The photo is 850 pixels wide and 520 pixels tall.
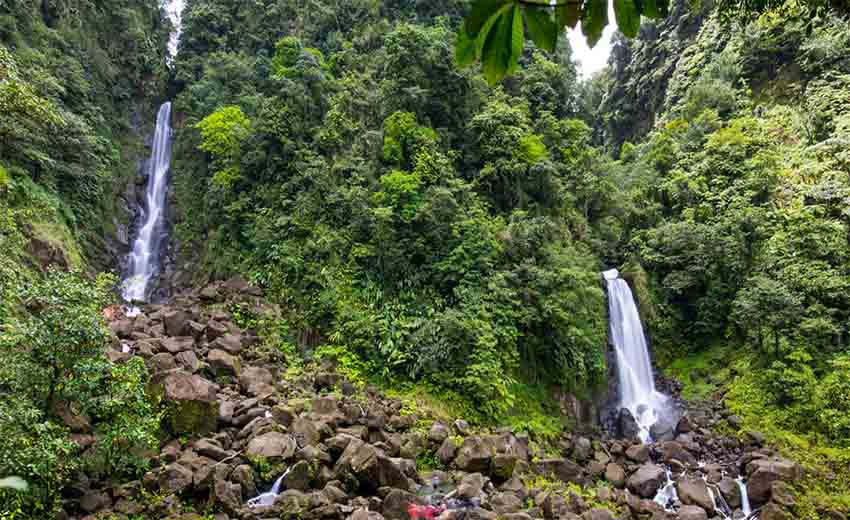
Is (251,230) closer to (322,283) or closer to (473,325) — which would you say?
(322,283)

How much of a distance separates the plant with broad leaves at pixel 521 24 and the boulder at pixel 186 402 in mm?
7381

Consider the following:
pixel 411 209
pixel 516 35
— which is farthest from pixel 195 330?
pixel 516 35

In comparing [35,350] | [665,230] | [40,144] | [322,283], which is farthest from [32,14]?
[665,230]

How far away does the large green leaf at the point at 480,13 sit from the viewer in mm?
1058

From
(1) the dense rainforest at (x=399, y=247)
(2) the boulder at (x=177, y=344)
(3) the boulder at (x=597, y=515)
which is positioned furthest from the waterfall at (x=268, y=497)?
(3) the boulder at (x=597, y=515)

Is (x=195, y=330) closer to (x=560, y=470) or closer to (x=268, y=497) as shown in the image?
(x=268, y=497)

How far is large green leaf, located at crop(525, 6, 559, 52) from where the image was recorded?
3.73ft

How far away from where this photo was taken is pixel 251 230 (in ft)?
43.5

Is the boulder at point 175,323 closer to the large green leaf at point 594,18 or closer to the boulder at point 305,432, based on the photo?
the boulder at point 305,432

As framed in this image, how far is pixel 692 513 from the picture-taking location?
8.48 meters

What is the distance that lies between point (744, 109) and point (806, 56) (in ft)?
8.97

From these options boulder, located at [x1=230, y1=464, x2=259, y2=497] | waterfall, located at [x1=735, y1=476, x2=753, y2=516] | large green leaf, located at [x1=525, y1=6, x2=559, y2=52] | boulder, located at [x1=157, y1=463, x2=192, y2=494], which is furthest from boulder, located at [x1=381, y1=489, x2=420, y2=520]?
waterfall, located at [x1=735, y1=476, x2=753, y2=516]

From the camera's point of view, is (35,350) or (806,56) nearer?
(35,350)

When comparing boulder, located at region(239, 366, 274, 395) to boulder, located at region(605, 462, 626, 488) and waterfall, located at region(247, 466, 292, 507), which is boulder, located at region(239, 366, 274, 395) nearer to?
waterfall, located at region(247, 466, 292, 507)
